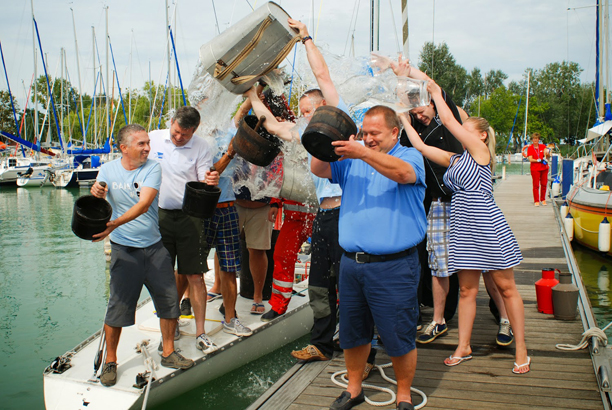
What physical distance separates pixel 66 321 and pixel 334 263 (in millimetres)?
5891

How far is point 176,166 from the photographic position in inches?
171

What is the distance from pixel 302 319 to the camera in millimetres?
5793

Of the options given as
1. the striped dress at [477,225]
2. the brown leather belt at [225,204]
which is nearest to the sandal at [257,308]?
the brown leather belt at [225,204]

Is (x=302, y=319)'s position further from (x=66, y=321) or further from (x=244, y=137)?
(x=66, y=321)

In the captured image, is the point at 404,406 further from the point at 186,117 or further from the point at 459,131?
the point at 186,117

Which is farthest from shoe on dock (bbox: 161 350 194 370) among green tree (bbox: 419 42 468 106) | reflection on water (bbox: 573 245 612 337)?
green tree (bbox: 419 42 468 106)

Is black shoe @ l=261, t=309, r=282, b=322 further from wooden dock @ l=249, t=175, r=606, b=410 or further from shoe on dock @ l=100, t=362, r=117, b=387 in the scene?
shoe on dock @ l=100, t=362, r=117, b=387

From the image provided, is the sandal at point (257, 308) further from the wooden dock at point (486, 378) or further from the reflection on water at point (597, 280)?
the reflection on water at point (597, 280)

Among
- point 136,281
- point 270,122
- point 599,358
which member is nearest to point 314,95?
point 270,122

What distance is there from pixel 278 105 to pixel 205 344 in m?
2.17

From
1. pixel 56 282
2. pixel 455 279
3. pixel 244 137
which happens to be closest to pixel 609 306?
pixel 455 279

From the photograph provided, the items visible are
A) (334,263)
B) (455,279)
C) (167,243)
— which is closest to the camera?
(334,263)

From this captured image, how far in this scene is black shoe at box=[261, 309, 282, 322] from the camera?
5153mm

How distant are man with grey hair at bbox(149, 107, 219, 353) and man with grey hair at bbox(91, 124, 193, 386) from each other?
0.37 metres
